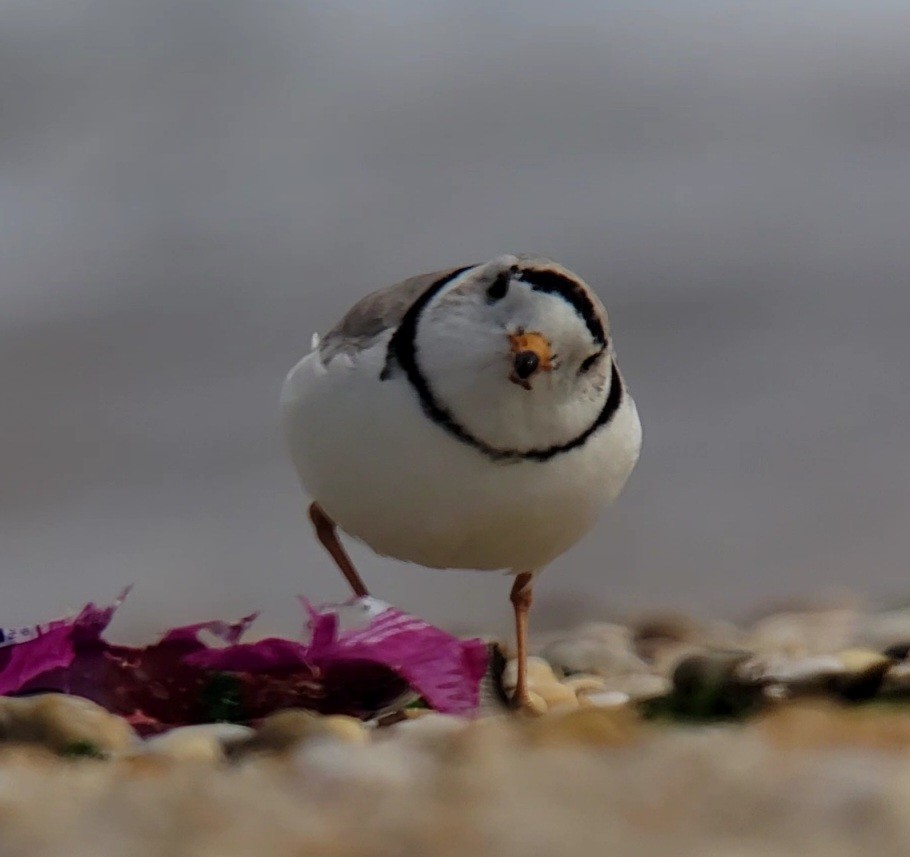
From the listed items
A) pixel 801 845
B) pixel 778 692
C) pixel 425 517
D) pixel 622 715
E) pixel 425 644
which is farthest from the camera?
pixel 425 517

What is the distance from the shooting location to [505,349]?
6.42 feet

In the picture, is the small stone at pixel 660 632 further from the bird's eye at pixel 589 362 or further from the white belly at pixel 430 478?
the bird's eye at pixel 589 362

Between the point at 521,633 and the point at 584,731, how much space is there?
1006mm

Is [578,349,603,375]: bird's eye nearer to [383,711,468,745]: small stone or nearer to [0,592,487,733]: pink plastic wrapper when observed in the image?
[0,592,487,733]: pink plastic wrapper

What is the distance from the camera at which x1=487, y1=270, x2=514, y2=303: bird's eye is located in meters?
2.00

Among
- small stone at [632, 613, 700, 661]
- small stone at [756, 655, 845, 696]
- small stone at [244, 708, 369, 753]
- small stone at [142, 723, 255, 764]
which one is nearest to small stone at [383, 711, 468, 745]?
small stone at [244, 708, 369, 753]

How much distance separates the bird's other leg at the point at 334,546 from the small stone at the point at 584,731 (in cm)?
109

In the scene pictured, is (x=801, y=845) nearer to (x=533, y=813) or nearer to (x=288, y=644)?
(x=533, y=813)

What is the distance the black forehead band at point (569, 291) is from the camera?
1988 millimetres

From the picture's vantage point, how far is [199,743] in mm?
1525

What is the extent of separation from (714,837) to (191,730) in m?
0.77

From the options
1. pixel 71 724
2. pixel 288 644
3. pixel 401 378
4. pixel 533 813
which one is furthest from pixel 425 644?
pixel 533 813

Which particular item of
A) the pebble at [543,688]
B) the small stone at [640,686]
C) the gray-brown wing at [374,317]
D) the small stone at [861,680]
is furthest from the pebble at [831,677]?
the gray-brown wing at [374,317]

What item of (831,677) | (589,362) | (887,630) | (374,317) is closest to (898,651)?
(887,630)
